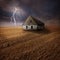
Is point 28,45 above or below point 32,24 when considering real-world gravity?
below

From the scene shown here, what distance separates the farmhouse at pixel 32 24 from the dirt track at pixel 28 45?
103 millimetres

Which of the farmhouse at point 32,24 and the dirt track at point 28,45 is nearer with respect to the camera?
the dirt track at point 28,45

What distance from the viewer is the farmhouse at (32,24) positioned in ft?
7.38

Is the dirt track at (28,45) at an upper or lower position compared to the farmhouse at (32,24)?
lower

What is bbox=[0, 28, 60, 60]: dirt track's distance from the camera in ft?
6.32

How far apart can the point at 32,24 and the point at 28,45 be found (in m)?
0.44

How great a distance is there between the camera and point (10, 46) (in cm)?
207

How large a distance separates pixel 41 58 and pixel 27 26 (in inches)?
28.2

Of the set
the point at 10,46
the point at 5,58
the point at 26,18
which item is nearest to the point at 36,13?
the point at 26,18

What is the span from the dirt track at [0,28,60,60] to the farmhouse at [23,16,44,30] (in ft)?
0.34

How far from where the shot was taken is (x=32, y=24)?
2.26m

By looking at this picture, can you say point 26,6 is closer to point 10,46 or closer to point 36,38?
point 36,38

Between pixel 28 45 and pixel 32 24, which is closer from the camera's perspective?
pixel 28 45

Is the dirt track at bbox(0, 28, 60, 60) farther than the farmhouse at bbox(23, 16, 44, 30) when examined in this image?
No
